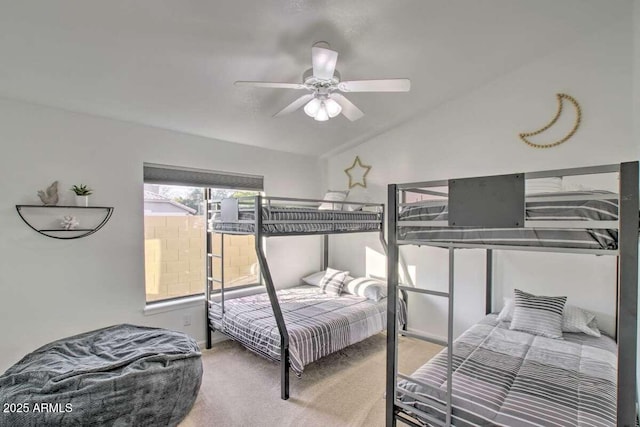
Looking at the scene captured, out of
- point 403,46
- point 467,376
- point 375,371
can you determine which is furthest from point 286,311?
point 403,46

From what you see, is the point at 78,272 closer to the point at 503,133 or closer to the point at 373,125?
the point at 373,125

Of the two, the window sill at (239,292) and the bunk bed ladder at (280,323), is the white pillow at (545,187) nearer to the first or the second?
the bunk bed ladder at (280,323)

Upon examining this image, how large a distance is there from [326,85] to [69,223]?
2.44 metres

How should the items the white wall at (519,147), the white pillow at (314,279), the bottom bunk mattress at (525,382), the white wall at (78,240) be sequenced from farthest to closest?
the white pillow at (314,279) < the white wall at (519,147) < the white wall at (78,240) < the bottom bunk mattress at (525,382)

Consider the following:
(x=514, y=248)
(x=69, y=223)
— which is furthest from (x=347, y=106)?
(x=69, y=223)

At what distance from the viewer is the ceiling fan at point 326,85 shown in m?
A: 1.92

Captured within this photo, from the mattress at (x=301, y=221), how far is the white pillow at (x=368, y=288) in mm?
754

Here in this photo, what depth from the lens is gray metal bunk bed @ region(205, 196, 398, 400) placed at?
2656mm

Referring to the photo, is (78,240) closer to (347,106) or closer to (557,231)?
(347,106)

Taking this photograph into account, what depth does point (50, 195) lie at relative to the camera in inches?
100

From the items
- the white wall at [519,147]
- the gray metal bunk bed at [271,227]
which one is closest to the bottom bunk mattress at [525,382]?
the white wall at [519,147]

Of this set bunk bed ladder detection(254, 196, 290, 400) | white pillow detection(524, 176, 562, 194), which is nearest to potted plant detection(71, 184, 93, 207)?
bunk bed ladder detection(254, 196, 290, 400)

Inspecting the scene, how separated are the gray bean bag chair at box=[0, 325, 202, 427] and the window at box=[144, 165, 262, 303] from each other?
924 mm

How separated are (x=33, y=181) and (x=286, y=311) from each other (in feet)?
8.29
